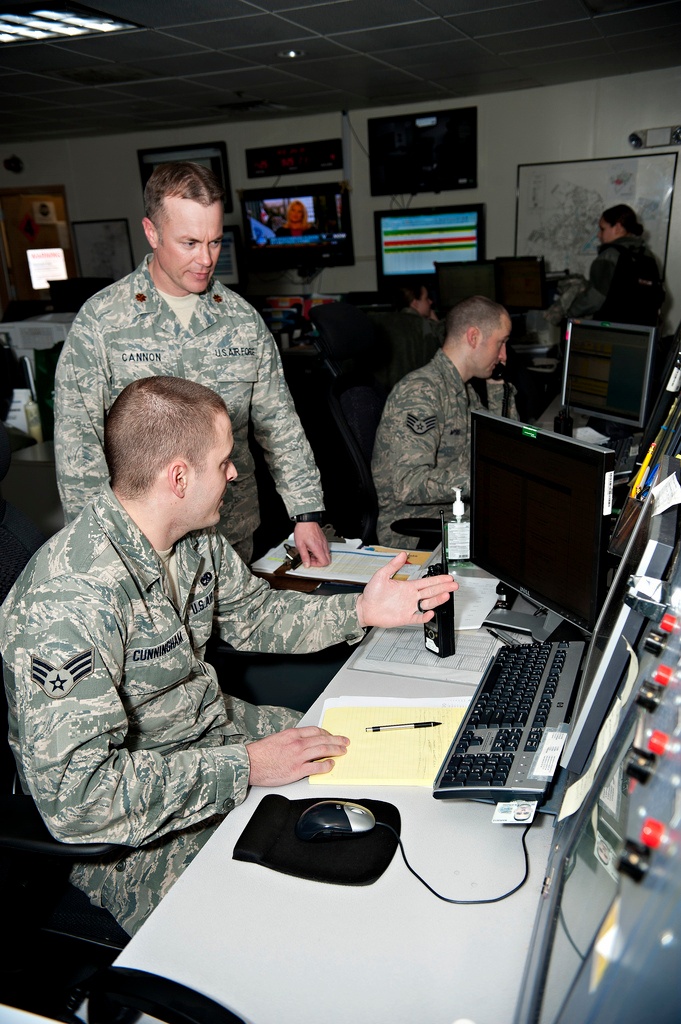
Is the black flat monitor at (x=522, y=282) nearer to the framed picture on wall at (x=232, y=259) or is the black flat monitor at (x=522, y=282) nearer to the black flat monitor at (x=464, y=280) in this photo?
the black flat monitor at (x=464, y=280)

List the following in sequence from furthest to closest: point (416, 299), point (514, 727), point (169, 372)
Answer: point (416, 299)
point (169, 372)
point (514, 727)

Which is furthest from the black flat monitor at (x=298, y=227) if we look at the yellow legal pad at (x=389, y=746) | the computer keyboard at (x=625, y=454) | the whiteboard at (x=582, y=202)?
the yellow legal pad at (x=389, y=746)

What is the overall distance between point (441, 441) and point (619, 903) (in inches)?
92.2

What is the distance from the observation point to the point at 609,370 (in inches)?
120

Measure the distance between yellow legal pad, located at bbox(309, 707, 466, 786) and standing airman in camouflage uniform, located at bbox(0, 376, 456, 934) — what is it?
0.03 metres

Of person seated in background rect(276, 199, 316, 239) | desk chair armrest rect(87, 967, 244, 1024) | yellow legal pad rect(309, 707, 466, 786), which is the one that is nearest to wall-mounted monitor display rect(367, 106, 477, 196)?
person seated in background rect(276, 199, 316, 239)

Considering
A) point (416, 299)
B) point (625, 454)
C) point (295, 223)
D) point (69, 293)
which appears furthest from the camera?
A: point (295, 223)

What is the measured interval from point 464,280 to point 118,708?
4.76 metres

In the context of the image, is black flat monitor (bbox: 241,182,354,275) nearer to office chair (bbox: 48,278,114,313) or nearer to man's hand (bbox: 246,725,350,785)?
office chair (bbox: 48,278,114,313)

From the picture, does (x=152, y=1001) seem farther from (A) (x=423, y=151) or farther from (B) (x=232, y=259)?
(B) (x=232, y=259)

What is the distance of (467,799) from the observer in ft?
3.51

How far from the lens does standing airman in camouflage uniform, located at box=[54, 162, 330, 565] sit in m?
1.94

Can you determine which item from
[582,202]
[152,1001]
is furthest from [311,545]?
[582,202]

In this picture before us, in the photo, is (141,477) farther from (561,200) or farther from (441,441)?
(561,200)
